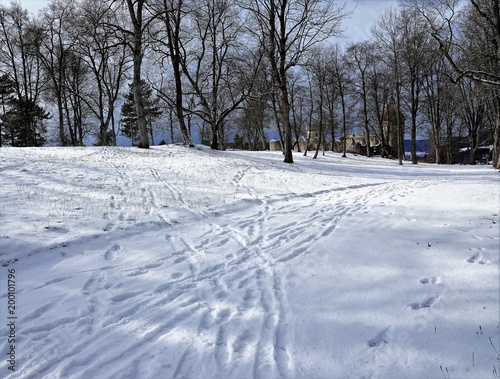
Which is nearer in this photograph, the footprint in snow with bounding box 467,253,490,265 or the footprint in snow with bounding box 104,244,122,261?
the footprint in snow with bounding box 467,253,490,265

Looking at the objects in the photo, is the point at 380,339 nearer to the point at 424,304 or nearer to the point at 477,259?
the point at 424,304

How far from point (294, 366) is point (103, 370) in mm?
1668

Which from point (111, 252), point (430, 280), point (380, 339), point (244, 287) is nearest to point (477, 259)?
point (430, 280)

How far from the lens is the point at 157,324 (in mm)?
3047

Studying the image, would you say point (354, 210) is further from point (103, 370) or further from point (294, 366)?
point (103, 370)

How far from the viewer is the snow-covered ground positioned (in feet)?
8.49

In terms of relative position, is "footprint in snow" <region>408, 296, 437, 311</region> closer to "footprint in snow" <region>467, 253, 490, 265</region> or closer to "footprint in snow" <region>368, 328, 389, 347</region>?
"footprint in snow" <region>368, 328, 389, 347</region>

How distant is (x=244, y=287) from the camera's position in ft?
12.4

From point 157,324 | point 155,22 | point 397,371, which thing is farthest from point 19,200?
point 155,22

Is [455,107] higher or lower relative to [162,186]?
higher

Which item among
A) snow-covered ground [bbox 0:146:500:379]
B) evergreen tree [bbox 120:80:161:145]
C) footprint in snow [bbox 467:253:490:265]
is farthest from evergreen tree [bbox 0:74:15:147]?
footprint in snow [bbox 467:253:490:265]

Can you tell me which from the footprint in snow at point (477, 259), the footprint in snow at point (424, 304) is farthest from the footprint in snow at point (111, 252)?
the footprint in snow at point (477, 259)

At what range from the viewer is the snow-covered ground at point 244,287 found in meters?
2.59

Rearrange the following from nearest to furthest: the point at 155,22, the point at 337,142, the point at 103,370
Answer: the point at 103,370, the point at 155,22, the point at 337,142
